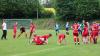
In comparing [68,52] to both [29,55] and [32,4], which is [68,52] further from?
[32,4]

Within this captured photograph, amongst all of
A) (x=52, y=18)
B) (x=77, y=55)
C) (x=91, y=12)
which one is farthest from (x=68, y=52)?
(x=52, y=18)

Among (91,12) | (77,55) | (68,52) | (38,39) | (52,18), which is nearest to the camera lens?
(77,55)

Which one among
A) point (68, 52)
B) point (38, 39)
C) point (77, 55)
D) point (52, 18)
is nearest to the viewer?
point (77, 55)

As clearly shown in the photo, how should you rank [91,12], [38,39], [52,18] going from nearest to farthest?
[38,39]
[91,12]
[52,18]

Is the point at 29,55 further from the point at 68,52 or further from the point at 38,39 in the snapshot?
the point at 38,39

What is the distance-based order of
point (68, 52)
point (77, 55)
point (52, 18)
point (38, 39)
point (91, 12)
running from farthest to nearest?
point (52, 18), point (91, 12), point (38, 39), point (68, 52), point (77, 55)

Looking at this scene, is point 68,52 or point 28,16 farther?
point 28,16

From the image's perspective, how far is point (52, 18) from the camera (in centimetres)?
8862

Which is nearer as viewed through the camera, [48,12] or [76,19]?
[76,19]

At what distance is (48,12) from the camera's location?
92688 mm

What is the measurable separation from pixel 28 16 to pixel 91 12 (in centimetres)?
1612

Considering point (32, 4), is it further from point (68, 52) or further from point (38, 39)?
point (68, 52)

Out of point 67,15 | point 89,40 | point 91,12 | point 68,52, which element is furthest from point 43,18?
point 68,52

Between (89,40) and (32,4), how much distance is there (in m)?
58.0
